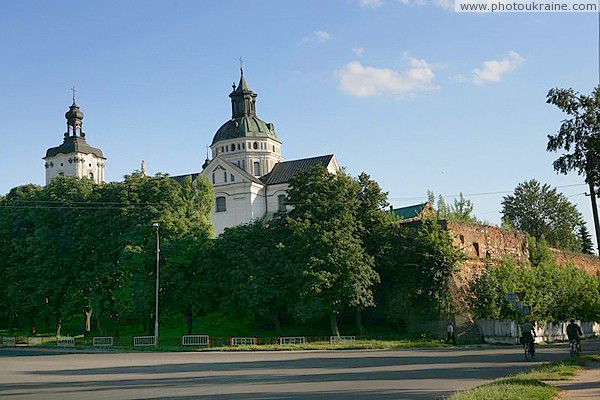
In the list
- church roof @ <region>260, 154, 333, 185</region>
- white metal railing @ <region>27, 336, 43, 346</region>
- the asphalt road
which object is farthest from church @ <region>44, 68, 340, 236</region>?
the asphalt road

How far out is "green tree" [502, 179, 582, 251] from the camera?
8594cm

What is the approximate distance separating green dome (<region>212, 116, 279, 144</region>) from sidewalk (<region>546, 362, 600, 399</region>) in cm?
7206

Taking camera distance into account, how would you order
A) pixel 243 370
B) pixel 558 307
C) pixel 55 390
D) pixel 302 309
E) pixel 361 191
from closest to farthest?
pixel 55 390 → pixel 243 370 → pixel 302 309 → pixel 558 307 → pixel 361 191

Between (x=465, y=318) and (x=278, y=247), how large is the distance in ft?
39.7

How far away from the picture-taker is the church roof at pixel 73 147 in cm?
9238

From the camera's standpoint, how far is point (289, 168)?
81.2 metres

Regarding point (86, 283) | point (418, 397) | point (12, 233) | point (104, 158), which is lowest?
point (418, 397)

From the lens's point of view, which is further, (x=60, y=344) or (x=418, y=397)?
(x=60, y=344)

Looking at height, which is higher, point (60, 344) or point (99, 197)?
point (99, 197)

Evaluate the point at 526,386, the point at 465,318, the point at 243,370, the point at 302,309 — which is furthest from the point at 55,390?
the point at 465,318

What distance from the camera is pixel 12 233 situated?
5122 centimetres

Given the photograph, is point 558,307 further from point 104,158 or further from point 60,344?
point 104,158

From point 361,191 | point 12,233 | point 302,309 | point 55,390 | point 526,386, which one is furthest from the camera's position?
point 12,233

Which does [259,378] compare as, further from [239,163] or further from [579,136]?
[239,163]
